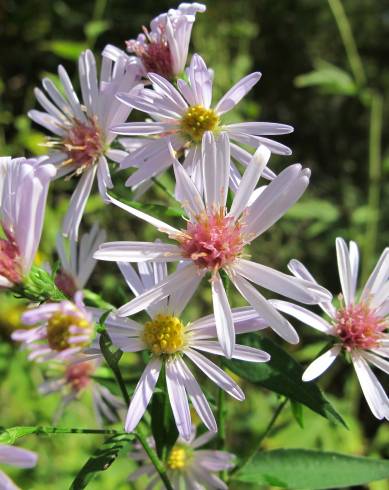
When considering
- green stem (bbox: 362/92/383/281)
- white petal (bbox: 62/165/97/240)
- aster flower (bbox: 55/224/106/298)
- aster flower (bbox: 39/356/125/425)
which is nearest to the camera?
white petal (bbox: 62/165/97/240)

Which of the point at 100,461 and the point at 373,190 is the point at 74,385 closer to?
the point at 100,461

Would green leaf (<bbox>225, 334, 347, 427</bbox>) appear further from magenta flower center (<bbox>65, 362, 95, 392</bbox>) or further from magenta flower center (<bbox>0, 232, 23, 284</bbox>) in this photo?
magenta flower center (<bbox>65, 362, 95, 392</bbox>)

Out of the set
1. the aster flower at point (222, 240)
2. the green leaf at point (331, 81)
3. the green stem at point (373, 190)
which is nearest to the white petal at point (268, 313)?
the aster flower at point (222, 240)

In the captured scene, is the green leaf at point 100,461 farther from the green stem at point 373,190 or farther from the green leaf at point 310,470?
the green stem at point 373,190

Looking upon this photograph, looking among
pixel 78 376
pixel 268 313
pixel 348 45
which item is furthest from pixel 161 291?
pixel 348 45

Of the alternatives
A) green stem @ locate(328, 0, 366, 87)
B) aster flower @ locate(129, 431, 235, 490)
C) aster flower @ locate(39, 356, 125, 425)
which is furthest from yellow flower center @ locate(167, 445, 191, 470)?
green stem @ locate(328, 0, 366, 87)

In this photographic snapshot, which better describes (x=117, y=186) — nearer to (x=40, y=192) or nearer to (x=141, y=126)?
(x=141, y=126)
